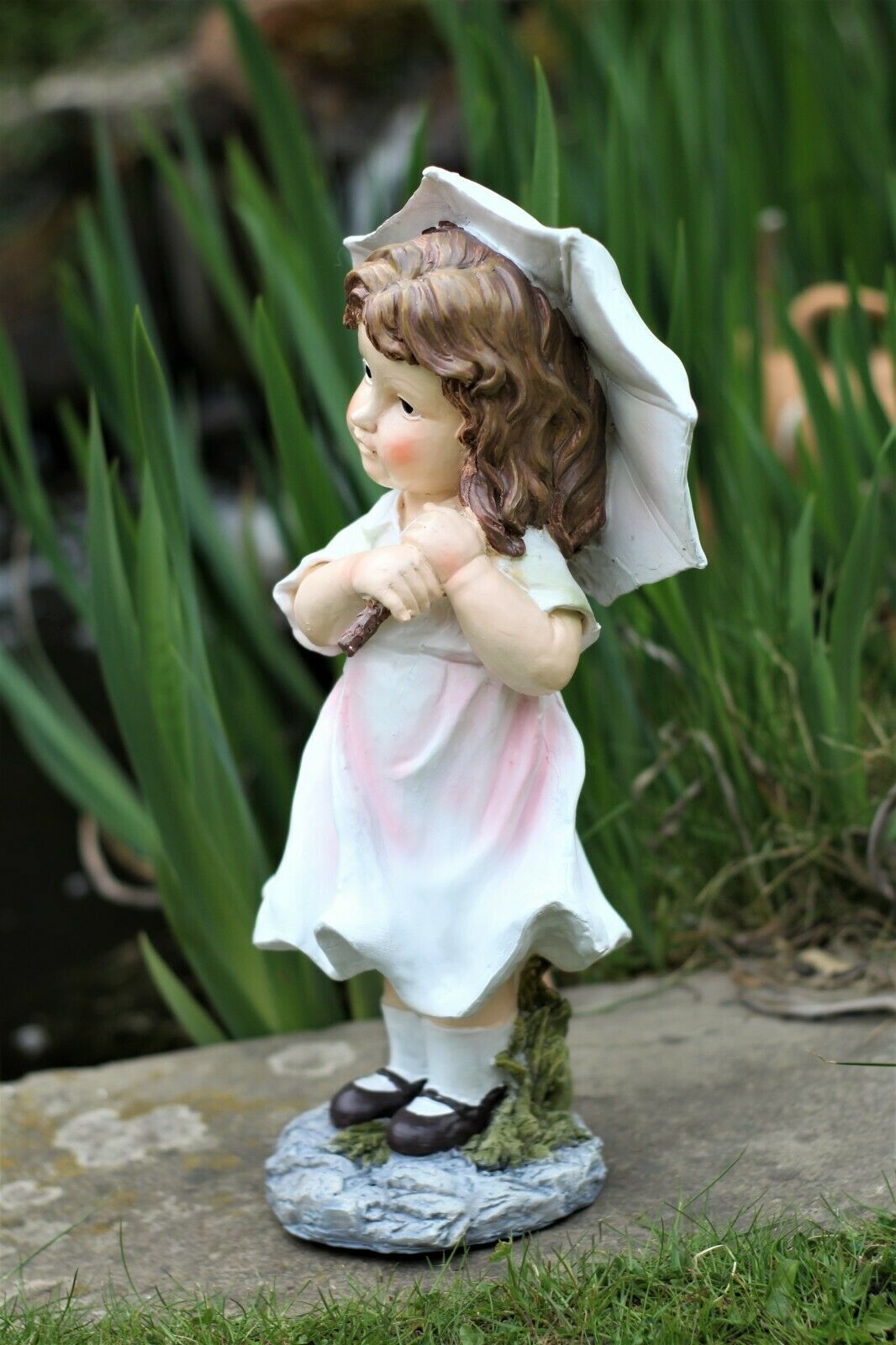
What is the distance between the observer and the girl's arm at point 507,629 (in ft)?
4.09

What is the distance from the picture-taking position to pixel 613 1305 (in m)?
1.19

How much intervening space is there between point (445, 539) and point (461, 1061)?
0.48m

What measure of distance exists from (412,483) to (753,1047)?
2.51ft

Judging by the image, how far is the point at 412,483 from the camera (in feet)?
4.33

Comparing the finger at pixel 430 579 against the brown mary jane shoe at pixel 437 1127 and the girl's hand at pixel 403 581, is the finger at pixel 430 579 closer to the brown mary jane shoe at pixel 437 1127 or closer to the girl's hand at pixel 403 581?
the girl's hand at pixel 403 581

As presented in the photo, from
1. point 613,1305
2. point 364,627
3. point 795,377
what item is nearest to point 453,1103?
point 613,1305

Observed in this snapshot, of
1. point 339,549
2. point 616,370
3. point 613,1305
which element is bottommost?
point 613,1305

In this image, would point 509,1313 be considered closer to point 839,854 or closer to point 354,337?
point 839,854

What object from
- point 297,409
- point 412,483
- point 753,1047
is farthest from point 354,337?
point 753,1047

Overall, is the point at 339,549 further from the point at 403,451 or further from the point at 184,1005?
the point at 184,1005

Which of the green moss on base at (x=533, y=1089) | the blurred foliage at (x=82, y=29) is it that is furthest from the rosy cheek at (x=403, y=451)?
the blurred foliage at (x=82, y=29)

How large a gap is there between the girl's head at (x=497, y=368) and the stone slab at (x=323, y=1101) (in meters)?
0.60

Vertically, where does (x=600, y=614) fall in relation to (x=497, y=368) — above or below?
below

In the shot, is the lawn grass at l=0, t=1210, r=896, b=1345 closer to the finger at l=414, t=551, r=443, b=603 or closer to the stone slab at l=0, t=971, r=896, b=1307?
the stone slab at l=0, t=971, r=896, b=1307
